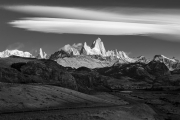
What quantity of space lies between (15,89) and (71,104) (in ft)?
78.2

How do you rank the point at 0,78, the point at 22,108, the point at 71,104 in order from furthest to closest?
the point at 0,78, the point at 71,104, the point at 22,108

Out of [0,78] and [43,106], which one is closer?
[43,106]

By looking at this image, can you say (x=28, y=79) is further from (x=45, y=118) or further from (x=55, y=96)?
(x=45, y=118)

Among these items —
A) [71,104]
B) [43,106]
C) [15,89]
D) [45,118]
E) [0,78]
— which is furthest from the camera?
[0,78]

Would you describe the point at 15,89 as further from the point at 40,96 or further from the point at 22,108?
the point at 22,108

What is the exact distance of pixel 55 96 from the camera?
12694 cm

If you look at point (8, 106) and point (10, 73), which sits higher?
point (10, 73)

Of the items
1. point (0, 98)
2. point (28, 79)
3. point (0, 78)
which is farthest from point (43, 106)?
point (28, 79)

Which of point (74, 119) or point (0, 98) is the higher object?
point (0, 98)

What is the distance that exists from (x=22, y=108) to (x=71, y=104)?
3154cm

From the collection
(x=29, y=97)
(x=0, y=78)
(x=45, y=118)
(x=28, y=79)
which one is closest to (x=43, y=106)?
(x=29, y=97)

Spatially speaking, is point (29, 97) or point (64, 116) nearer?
point (64, 116)

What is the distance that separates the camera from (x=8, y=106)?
90438mm

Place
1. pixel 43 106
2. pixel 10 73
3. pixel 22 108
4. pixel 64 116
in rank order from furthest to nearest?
pixel 10 73 < pixel 43 106 < pixel 22 108 < pixel 64 116
